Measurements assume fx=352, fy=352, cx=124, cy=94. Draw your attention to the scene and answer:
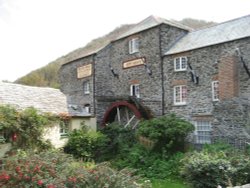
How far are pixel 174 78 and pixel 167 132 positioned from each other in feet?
18.3

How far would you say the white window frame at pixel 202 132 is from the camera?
64.9ft

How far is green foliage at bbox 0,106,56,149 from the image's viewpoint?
15056mm

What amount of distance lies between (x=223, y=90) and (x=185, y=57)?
371cm

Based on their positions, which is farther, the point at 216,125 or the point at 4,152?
the point at 216,125

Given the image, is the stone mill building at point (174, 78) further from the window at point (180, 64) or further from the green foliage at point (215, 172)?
the green foliage at point (215, 172)

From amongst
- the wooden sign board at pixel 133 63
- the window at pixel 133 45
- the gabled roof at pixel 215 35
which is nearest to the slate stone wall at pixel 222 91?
the gabled roof at pixel 215 35

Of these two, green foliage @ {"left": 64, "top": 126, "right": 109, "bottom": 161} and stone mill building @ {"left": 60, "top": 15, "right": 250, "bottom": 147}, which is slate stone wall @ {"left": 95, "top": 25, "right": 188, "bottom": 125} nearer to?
stone mill building @ {"left": 60, "top": 15, "right": 250, "bottom": 147}

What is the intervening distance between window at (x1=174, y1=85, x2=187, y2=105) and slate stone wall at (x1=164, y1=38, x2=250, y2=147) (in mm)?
362

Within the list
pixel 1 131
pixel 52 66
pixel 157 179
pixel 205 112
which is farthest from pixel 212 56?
pixel 52 66

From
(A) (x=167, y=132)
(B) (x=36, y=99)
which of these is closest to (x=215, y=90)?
(A) (x=167, y=132)

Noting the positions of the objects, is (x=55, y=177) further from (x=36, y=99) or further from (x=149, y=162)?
(x=36, y=99)

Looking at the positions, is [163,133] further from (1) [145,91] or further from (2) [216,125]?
(1) [145,91]

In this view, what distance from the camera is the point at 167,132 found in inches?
676

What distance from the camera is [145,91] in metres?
24.0
